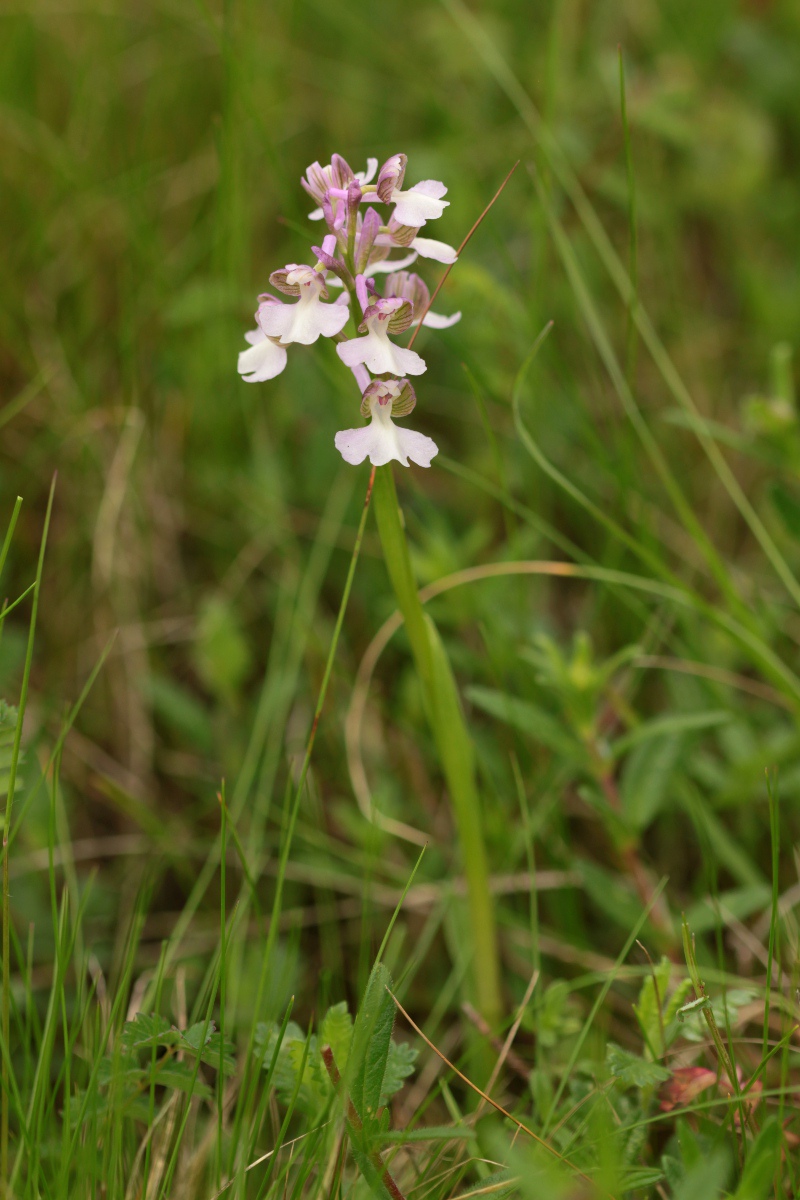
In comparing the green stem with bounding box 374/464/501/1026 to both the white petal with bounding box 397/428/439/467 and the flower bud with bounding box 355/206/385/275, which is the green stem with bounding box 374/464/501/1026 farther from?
the flower bud with bounding box 355/206/385/275

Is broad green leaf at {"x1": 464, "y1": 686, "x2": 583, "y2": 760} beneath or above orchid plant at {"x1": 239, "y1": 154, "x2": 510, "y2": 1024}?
beneath

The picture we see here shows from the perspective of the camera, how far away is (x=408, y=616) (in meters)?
1.59

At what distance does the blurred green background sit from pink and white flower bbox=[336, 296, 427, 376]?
700 mm

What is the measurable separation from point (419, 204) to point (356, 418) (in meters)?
1.13

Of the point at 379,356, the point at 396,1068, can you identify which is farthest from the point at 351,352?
the point at 396,1068

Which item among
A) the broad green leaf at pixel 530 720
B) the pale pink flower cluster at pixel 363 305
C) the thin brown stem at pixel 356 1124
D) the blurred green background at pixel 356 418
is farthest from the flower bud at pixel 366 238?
the thin brown stem at pixel 356 1124

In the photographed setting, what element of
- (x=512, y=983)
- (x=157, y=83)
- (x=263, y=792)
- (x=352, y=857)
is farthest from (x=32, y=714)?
(x=157, y=83)

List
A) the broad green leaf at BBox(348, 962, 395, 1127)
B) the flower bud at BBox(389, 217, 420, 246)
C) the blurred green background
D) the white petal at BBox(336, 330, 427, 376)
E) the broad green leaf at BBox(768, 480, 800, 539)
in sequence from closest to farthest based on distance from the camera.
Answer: the broad green leaf at BBox(348, 962, 395, 1127)
the white petal at BBox(336, 330, 427, 376)
the flower bud at BBox(389, 217, 420, 246)
the broad green leaf at BBox(768, 480, 800, 539)
the blurred green background

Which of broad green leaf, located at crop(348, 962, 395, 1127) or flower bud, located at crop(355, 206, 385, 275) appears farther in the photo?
flower bud, located at crop(355, 206, 385, 275)

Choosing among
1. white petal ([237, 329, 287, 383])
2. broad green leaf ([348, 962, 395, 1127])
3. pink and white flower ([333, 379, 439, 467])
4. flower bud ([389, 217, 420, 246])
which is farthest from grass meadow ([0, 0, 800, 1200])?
flower bud ([389, 217, 420, 246])

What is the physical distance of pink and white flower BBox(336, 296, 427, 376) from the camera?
134 centimetres

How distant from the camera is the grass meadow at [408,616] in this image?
1.52 m

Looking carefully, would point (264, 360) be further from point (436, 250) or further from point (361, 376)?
point (436, 250)

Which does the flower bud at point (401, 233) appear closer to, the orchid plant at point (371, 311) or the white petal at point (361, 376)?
the orchid plant at point (371, 311)
